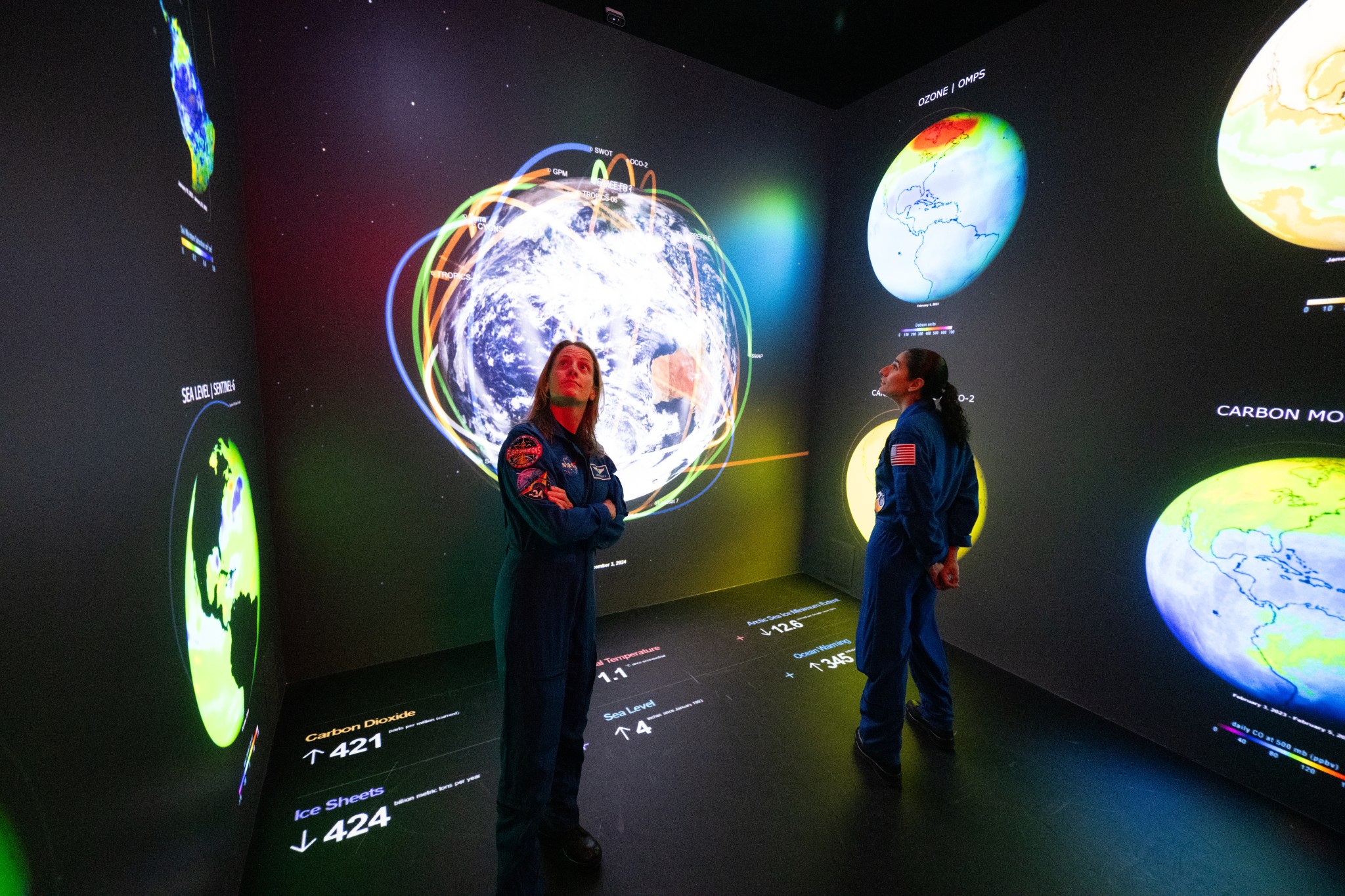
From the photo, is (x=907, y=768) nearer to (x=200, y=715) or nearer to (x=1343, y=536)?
(x=1343, y=536)

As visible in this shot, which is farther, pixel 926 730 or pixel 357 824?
pixel 926 730

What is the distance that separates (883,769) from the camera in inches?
80.6

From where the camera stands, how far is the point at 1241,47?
1953mm

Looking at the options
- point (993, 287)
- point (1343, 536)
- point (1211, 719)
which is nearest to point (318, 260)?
point (993, 287)

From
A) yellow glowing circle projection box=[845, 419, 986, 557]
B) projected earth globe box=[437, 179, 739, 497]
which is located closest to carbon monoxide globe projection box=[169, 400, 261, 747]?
projected earth globe box=[437, 179, 739, 497]

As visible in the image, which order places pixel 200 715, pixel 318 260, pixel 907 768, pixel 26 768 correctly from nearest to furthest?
pixel 26 768 → pixel 200 715 → pixel 907 768 → pixel 318 260

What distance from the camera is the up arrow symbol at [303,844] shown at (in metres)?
1.67

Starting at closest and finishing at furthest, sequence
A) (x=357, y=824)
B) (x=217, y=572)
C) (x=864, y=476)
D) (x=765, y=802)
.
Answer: (x=217, y=572)
(x=357, y=824)
(x=765, y=802)
(x=864, y=476)

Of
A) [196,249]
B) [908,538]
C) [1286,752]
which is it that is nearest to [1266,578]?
[1286,752]

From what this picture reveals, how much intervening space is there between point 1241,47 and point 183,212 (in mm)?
3550

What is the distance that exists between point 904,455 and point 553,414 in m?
1.29

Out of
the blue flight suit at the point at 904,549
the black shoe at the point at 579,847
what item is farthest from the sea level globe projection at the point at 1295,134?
the black shoe at the point at 579,847

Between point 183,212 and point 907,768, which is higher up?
point 183,212

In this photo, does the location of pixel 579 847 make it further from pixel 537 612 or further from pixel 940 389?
pixel 940 389
